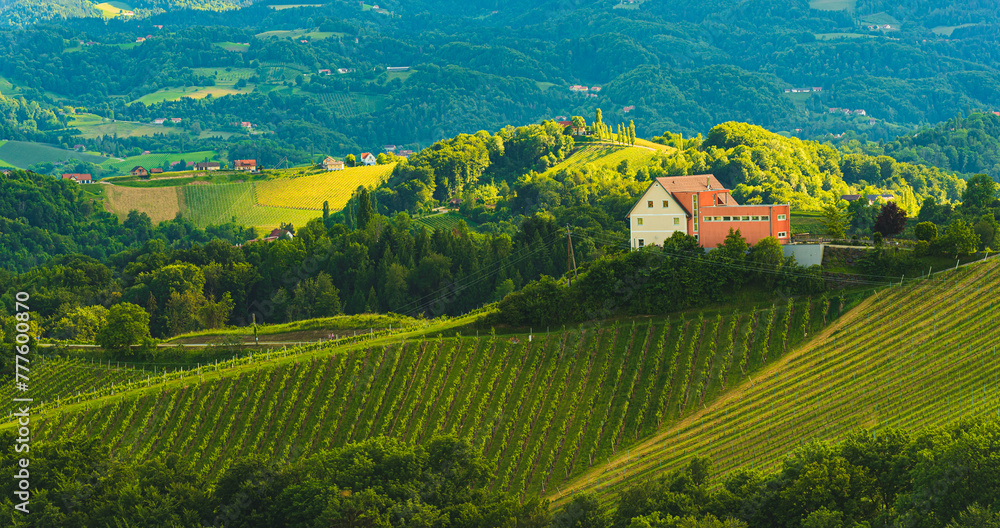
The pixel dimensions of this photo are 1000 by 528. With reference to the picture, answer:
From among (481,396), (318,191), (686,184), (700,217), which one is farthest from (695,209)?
(318,191)

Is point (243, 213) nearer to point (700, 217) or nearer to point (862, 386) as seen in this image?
point (700, 217)

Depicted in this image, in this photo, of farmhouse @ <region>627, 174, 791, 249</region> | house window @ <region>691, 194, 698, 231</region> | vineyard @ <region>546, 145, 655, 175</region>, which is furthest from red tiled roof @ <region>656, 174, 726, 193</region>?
vineyard @ <region>546, 145, 655, 175</region>

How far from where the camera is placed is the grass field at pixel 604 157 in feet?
540

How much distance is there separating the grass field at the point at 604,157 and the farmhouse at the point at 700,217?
8688cm

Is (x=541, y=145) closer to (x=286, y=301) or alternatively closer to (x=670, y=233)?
(x=286, y=301)

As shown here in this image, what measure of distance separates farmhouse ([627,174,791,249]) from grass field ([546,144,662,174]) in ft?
285

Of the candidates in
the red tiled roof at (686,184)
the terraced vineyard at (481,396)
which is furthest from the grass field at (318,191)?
the terraced vineyard at (481,396)

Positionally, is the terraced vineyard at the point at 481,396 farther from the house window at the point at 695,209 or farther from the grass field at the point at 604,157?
the grass field at the point at 604,157

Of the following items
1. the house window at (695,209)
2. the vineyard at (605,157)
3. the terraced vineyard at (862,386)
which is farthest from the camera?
the vineyard at (605,157)

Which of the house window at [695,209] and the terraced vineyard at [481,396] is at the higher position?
the house window at [695,209]

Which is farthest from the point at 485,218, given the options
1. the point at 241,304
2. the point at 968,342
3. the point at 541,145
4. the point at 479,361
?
the point at 968,342

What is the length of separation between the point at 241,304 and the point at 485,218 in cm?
4641

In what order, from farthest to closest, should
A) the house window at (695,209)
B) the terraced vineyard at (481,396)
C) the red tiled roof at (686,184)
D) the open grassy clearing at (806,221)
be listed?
the open grassy clearing at (806,221), the red tiled roof at (686,184), the house window at (695,209), the terraced vineyard at (481,396)

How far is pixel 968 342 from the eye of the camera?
56.6 metres
